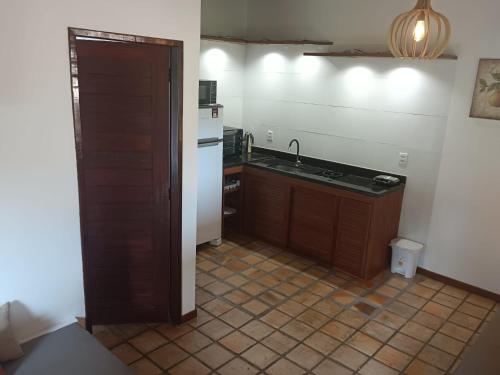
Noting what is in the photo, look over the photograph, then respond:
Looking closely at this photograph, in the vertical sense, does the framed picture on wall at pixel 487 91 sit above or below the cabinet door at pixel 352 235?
above

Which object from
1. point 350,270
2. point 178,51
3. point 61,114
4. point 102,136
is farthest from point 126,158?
point 350,270

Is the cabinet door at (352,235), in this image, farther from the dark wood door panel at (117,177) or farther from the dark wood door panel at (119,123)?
the dark wood door panel at (119,123)

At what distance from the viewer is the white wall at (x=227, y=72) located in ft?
15.5

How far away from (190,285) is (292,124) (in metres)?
2.42

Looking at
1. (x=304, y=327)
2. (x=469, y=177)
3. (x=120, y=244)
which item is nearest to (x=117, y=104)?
(x=120, y=244)

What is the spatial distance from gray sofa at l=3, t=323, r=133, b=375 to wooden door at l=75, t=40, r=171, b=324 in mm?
359

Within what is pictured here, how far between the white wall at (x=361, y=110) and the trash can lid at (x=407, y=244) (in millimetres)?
87

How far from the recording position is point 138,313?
3090 millimetres

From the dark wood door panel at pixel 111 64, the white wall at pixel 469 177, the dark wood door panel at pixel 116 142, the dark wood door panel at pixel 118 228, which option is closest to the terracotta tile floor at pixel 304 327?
the white wall at pixel 469 177

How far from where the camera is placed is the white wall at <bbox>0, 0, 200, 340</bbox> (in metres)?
2.16

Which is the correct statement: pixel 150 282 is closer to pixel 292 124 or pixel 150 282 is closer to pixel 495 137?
pixel 292 124

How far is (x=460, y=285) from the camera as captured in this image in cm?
400

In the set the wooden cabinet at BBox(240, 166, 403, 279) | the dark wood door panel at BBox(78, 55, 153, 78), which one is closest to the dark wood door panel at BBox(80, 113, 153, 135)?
the dark wood door panel at BBox(78, 55, 153, 78)

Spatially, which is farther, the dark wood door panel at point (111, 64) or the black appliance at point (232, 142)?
the black appliance at point (232, 142)
